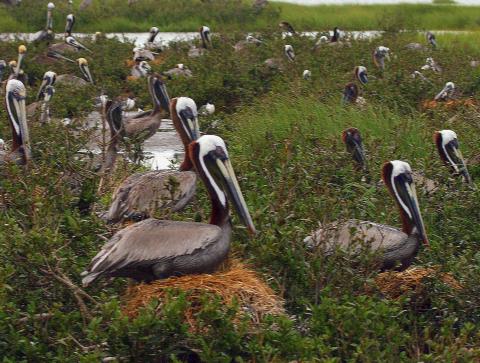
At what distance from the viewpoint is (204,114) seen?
9055 millimetres

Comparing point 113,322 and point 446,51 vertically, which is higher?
point 113,322

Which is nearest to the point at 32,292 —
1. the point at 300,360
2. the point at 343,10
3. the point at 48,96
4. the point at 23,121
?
the point at 300,360

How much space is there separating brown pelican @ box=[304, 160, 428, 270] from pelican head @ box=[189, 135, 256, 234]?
34 cm

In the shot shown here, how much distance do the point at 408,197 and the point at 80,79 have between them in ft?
27.8

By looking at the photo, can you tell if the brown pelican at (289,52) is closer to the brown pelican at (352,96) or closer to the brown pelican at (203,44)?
the brown pelican at (203,44)

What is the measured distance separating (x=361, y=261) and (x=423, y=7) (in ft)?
70.2

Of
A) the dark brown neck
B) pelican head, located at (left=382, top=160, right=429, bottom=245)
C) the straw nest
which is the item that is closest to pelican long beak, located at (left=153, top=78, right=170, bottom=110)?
pelican head, located at (left=382, top=160, right=429, bottom=245)

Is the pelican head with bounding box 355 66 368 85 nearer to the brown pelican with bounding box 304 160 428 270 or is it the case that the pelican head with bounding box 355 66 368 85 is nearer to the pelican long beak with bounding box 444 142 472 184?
the pelican long beak with bounding box 444 142 472 184

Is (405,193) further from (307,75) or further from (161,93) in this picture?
(307,75)

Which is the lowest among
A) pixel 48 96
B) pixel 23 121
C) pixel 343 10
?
pixel 343 10

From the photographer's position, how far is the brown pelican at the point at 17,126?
702 cm

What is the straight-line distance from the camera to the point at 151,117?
31.3 feet

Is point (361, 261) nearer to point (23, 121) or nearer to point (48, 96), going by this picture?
point (23, 121)

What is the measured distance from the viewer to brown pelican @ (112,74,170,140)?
9.21 m
